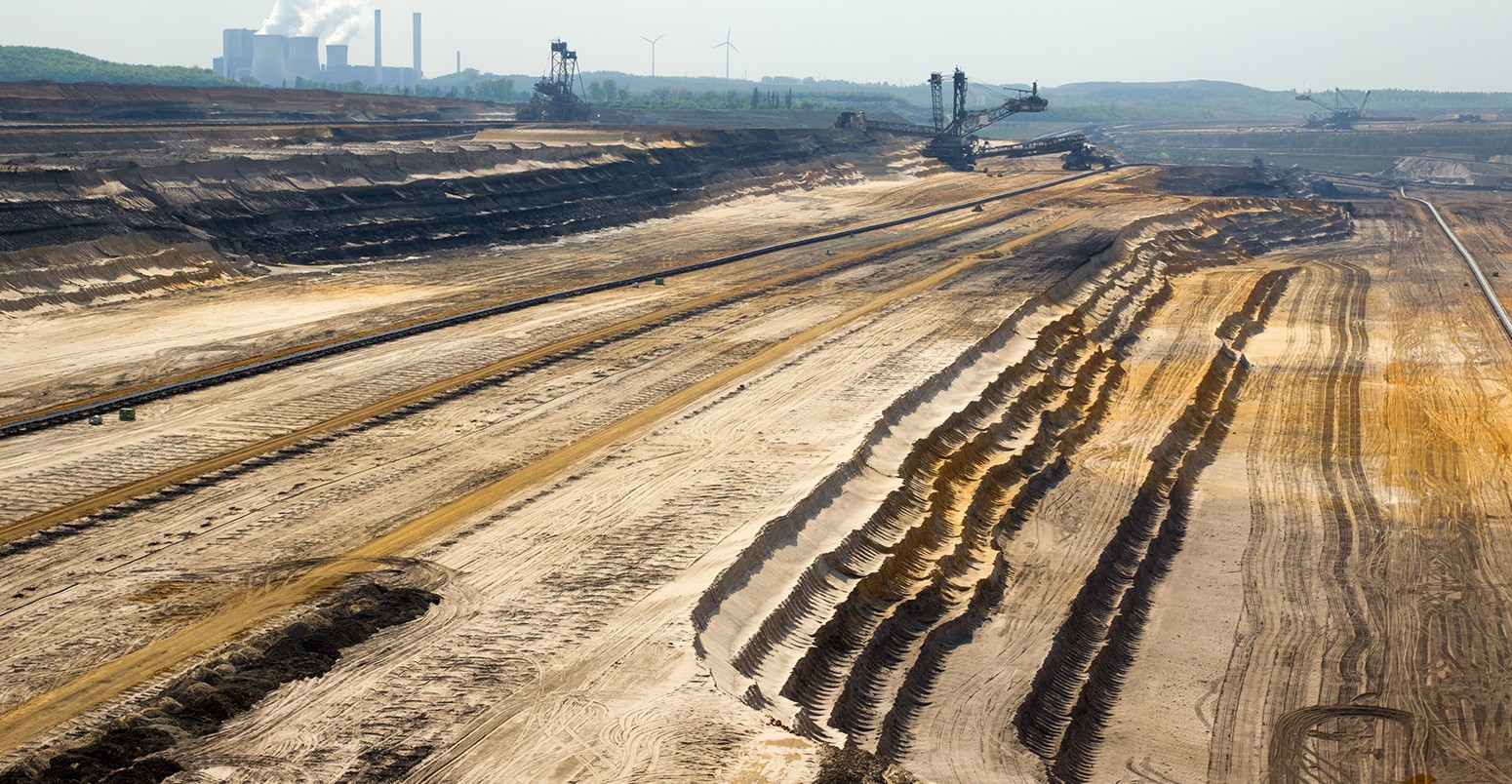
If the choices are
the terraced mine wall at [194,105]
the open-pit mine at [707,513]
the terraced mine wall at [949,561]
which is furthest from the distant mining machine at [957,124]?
the terraced mine wall at [949,561]

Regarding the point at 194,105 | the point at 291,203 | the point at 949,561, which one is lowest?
the point at 949,561

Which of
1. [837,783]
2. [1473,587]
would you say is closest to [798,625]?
[837,783]

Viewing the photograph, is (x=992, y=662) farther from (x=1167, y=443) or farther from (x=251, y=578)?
(x=1167, y=443)

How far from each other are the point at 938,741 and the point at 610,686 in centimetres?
403

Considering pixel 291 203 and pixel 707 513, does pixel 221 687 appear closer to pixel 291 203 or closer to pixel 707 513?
pixel 707 513

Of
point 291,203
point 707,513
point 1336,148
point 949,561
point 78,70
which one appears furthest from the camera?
point 1336,148

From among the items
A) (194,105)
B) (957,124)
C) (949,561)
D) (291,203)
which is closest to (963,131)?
(957,124)

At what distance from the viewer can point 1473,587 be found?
21.1m

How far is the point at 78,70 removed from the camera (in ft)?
452

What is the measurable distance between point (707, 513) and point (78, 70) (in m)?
140

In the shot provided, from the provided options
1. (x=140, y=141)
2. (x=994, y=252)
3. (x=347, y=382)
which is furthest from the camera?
(x=140, y=141)

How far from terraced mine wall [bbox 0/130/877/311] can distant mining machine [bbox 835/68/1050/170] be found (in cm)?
2842

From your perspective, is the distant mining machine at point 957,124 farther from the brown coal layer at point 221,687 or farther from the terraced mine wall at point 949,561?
the brown coal layer at point 221,687

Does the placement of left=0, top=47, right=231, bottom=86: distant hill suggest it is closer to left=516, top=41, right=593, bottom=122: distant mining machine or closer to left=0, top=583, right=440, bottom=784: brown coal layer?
left=516, top=41, right=593, bottom=122: distant mining machine
